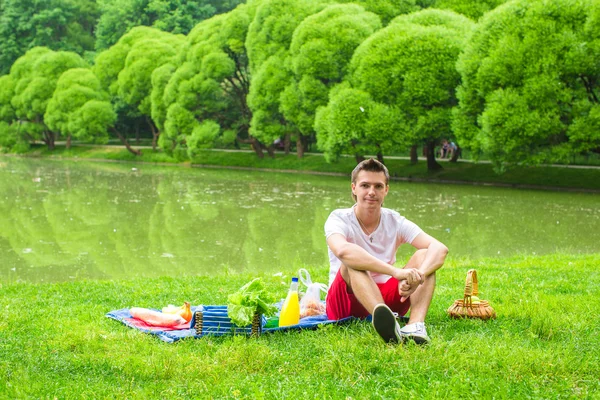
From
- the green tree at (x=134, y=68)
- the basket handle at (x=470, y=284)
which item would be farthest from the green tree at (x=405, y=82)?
the basket handle at (x=470, y=284)

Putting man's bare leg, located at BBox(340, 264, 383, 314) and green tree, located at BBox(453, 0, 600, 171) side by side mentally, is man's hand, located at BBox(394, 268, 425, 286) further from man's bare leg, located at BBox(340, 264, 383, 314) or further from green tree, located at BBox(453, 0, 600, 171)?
green tree, located at BBox(453, 0, 600, 171)

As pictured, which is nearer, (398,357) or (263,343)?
(398,357)

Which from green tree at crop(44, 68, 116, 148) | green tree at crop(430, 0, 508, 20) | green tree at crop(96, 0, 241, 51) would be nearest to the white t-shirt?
green tree at crop(430, 0, 508, 20)

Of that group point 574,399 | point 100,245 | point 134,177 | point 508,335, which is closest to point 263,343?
point 508,335

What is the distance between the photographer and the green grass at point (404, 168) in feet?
87.8

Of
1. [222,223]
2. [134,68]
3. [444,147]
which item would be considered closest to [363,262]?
[222,223]

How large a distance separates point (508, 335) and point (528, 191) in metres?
21.0

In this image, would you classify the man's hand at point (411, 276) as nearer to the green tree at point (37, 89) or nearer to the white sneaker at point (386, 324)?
the white sneaker at point (386, 324)

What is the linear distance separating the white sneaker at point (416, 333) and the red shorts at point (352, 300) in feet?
1.78

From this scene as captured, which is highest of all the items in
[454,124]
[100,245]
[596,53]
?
[596,53]

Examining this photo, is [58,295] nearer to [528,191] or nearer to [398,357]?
[398,357]

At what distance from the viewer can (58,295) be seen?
764 cm

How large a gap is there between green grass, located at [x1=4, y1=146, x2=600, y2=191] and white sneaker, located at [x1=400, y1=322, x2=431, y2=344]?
2214 cm

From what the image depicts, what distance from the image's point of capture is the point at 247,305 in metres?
5.36
